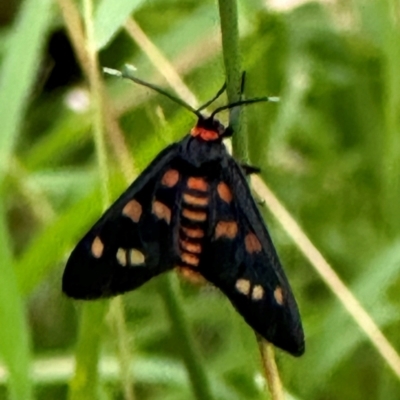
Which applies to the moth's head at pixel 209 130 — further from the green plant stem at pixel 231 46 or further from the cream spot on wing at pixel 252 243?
the green plant stem at pixel 231 46

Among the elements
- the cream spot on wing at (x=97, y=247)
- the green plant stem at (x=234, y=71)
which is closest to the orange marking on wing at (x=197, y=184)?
the cream spot on wing at (x=97, y=247)

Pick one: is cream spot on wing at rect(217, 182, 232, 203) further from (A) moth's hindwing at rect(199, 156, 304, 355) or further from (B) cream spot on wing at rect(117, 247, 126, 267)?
(B) cream spot on wing at rect(117, 247, 126, 267)

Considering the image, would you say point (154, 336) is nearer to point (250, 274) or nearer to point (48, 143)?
point (48, 143)

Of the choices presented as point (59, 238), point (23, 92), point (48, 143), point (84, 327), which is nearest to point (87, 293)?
point (84, 327)

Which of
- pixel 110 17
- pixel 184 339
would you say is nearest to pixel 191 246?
pixel 184 339

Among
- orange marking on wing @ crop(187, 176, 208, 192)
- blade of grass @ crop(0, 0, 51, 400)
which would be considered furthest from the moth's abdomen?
blade of grass @ crop(0, 0, 51, 400)

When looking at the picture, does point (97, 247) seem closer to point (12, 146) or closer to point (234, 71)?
point (12, 146)
